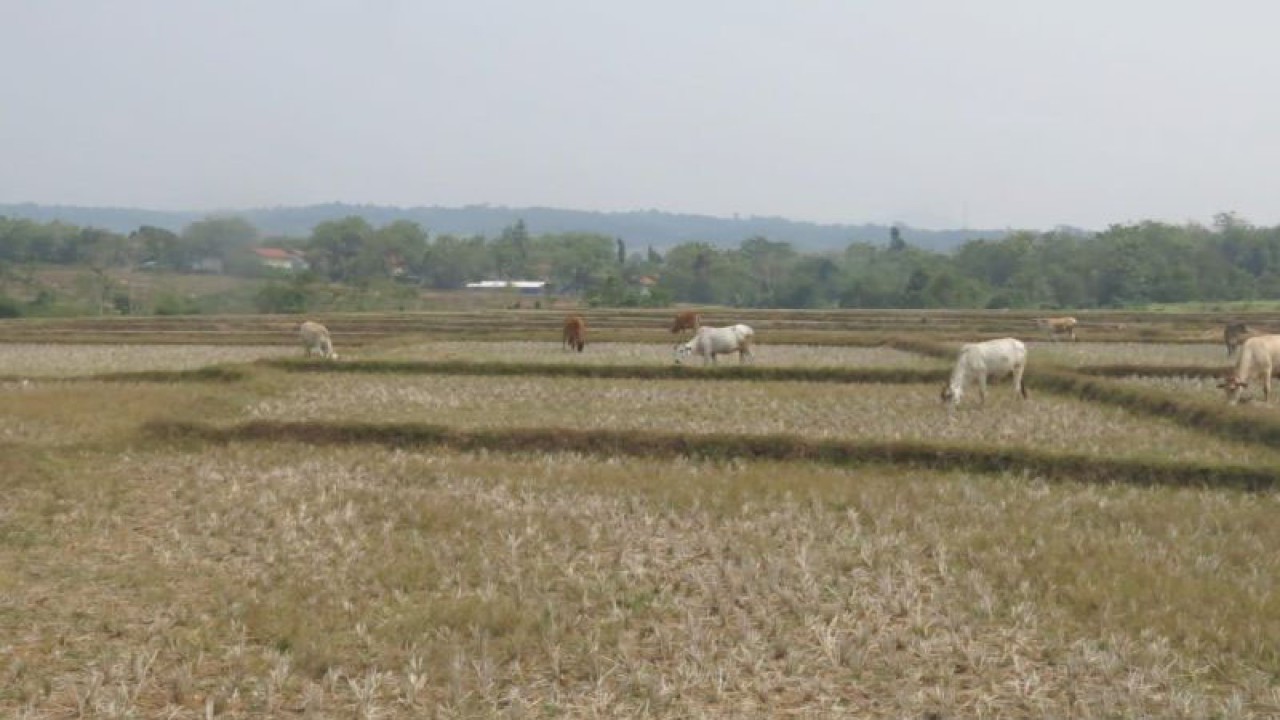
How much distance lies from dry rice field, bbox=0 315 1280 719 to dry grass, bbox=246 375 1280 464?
164 mm

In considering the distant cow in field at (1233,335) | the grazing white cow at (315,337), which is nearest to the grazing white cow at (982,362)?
the distant cow in field at (1233,335)

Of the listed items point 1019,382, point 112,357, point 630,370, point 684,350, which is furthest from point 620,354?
point 112,357

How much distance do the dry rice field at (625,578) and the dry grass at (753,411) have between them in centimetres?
16

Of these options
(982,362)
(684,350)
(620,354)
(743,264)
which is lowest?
(620,354)

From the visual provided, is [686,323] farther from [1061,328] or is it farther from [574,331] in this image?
[1061,328]

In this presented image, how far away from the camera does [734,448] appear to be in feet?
44.5

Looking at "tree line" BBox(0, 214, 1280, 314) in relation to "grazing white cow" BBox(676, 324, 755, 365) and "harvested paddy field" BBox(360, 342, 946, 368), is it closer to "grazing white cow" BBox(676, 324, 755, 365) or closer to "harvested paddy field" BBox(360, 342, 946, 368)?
"harvested paddy field" BBox(360, 342, 946, 368)

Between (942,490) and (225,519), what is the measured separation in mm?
7485

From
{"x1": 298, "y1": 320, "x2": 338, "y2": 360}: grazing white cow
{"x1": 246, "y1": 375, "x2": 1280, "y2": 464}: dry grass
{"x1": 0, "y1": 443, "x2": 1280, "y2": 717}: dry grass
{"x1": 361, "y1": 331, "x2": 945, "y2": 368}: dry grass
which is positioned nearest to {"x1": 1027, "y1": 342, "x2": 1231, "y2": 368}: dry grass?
{"x1": 361, "y1": 331, "x2": 945, "y2": 368}: dry grass

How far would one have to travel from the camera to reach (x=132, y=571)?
849cm

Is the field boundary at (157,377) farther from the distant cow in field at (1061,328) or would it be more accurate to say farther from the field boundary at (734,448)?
the distant cow in field at (1061,328)

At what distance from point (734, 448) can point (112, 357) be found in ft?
71.2

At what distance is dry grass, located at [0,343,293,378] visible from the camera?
23875 millimetres

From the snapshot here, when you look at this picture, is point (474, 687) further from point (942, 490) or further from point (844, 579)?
point (942, 490)
